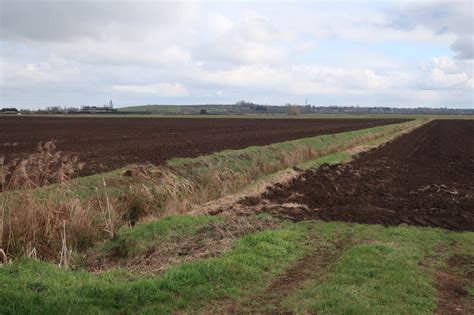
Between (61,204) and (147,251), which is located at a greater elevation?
(61,204)

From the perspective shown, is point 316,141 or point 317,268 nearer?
point 317,268

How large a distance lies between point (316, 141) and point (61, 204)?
109 feet

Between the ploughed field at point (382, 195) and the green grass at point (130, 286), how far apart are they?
5516 millimetres

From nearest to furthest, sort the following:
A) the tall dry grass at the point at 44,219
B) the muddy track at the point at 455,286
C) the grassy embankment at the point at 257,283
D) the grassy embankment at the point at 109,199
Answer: the grassy embankment at the point at 257,283
the muddy track at the point at 455,286
the tall dry grass at the point at 44,219
the grassy embankment at the point at 109,199

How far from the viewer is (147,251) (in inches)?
438

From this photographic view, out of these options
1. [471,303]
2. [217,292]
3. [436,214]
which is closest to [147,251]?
[217,292]

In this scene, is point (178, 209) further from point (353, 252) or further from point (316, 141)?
point (316, 141)

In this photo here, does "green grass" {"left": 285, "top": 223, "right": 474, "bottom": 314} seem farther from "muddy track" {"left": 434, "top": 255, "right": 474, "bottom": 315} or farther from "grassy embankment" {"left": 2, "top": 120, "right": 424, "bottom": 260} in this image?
"grassy embankment" {"left": 2, "top": 120, "right": 424, "bottom": 260}

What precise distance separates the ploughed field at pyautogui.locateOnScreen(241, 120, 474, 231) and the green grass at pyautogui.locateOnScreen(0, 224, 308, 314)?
552cm

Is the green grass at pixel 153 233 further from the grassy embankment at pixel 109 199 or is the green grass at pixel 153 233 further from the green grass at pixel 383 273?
the green grass at pixel 383 273

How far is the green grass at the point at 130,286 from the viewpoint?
726 centimetres

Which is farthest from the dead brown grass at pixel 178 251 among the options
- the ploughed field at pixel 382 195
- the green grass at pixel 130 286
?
the ploughed field at pixel 382 195

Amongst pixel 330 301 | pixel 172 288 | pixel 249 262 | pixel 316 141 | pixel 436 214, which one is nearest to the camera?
pixel 330 301

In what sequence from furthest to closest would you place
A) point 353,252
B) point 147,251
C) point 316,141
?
point 316,141 < point 147,251 < point 353,252
